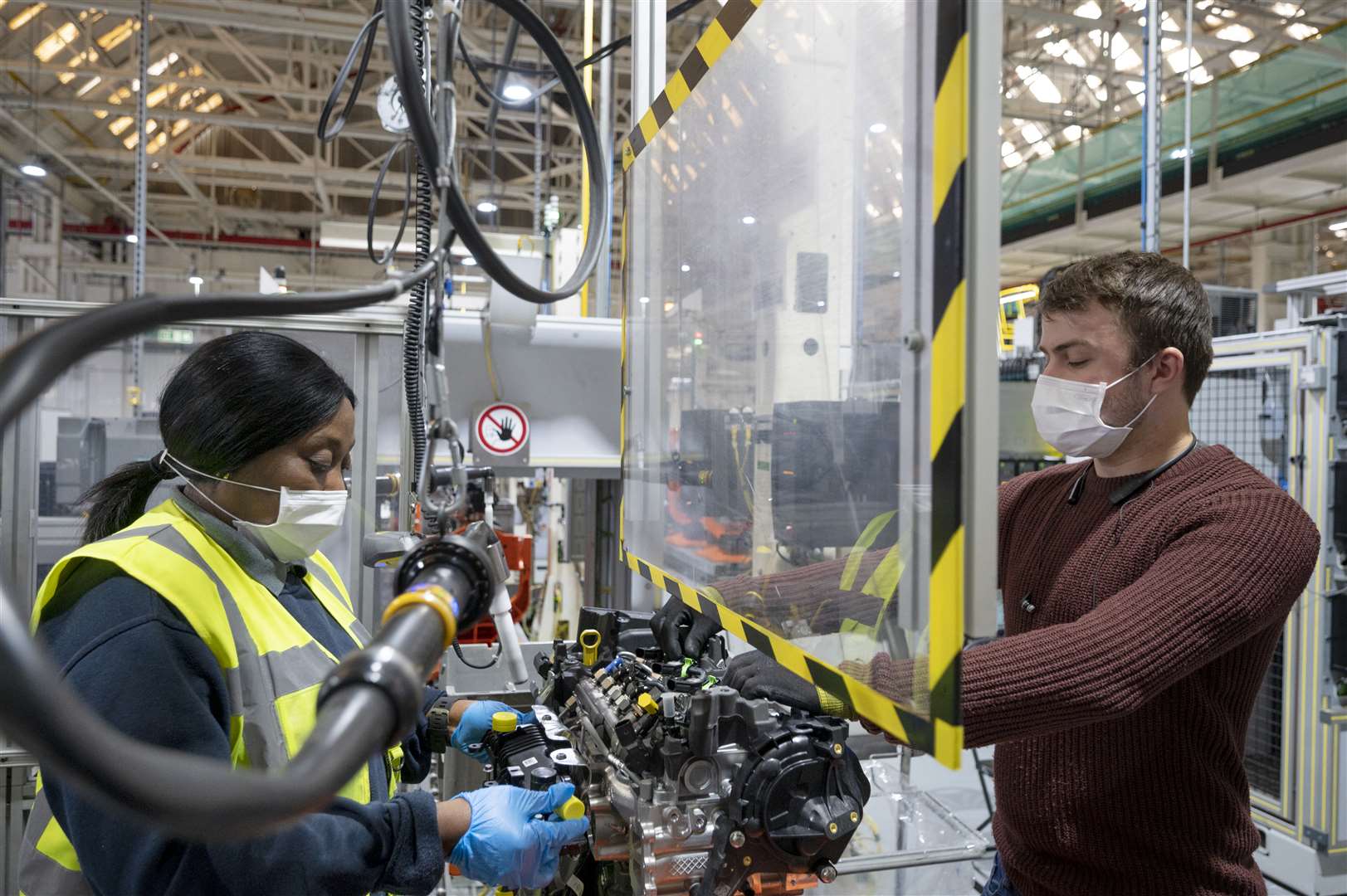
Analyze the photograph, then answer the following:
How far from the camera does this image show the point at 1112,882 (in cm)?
147

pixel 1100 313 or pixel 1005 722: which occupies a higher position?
pixel 1100 313

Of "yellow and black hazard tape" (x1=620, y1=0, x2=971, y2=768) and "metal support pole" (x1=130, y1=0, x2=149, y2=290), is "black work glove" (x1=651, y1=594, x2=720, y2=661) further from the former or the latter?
"metal support pole" (x1=130, y1=0, x2=149, y2=290)

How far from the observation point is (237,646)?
4.46ft

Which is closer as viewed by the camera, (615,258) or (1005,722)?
(1005,722)

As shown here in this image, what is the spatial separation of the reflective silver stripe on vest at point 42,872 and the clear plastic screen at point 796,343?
111 cm

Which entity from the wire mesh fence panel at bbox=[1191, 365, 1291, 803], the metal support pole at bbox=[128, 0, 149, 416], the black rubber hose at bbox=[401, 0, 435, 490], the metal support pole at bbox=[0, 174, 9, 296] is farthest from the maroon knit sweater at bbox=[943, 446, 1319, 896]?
the metal support pole at bbox=[0, 174, 9, 296]

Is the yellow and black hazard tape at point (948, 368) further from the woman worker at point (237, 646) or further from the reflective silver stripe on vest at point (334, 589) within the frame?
the reflective silver stripe on vest at point (334, 589)

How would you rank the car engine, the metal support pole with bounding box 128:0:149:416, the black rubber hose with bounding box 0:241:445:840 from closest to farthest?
the black rubber hose with bounding box 0:241:445:840
the car engine
the metal support pole with bounding box 128:0:149:416

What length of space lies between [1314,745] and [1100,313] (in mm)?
3298

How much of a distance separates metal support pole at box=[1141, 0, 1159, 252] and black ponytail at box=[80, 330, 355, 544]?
3.82 meters

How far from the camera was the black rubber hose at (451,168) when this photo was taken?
85 cm

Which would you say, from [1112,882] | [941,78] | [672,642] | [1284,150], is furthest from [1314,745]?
[1284,150]

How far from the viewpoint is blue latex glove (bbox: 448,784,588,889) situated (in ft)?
4.98

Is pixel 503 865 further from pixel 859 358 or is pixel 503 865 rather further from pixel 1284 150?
pixel 1284 150
